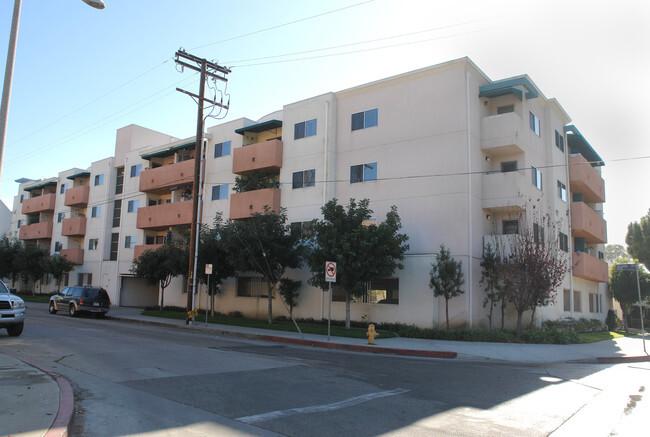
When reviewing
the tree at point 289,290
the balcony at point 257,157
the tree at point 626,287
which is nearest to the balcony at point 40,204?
the balcony at point 257,157

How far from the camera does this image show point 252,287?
30.1 metres

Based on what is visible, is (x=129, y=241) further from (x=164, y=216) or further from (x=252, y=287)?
(x=252, y=287)

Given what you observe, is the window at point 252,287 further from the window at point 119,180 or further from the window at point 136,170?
the window at point 119,180

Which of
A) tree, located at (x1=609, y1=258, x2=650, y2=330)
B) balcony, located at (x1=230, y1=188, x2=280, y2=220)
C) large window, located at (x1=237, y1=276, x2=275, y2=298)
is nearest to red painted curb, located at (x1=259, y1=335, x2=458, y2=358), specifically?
large window, located at (x1=237, y1=276, x2=275, y2=298)

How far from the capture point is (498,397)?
8875 millimetres

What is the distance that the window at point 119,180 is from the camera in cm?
4325

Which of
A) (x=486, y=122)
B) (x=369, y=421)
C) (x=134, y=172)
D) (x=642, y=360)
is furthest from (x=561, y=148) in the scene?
(x=134, y=172)

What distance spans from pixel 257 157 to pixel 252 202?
284 centimetres

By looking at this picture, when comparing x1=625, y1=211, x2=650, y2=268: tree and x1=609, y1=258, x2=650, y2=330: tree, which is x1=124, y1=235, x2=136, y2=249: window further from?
x1=625, y1=211, x2=650, y2=268: tree

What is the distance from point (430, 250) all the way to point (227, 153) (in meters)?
16.4

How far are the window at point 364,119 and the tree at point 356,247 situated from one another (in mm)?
6257

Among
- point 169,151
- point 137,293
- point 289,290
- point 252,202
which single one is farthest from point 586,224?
point 137,293

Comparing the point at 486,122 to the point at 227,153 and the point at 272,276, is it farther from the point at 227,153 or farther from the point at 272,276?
the point at 227,153

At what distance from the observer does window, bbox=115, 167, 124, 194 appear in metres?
43.2
